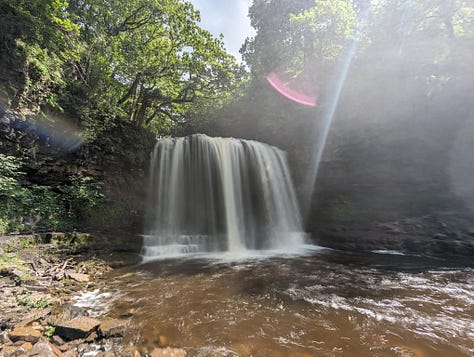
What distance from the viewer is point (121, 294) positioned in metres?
4.09

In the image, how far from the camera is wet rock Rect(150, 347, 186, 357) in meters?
2.34

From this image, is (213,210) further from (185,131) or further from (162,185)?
(185,131)

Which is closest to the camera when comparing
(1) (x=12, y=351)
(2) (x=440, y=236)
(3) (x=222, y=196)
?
(1) (x=12, y=351)

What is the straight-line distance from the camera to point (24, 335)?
229cm

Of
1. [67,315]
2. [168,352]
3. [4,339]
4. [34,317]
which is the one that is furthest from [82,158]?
[168,352]

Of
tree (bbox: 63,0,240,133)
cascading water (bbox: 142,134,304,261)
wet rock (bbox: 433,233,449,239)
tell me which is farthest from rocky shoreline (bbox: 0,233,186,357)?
wet rock (bbox: 433,233,449,239)

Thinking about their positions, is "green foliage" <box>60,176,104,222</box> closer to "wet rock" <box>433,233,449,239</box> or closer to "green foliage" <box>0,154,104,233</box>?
"green foliage" <box>0,154,104,233</box>

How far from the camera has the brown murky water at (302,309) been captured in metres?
2.53

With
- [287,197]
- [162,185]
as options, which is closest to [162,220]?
[162,185]

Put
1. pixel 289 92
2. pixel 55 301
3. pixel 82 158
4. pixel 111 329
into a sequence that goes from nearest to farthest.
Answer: pixel 111 329
pixel 55 301
pixel 82 158
pixel 289 92

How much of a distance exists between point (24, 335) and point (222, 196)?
30.2ft

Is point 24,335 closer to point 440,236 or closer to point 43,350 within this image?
point 43,350

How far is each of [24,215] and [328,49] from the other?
61.8 feet

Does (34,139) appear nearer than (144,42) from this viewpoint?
Yes
